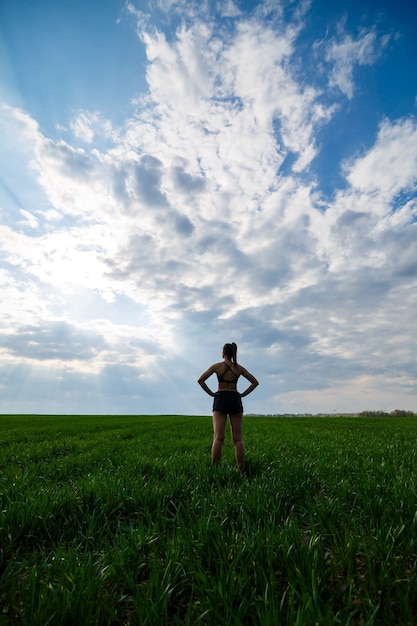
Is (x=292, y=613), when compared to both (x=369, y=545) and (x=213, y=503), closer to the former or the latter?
(x=369, y=545)

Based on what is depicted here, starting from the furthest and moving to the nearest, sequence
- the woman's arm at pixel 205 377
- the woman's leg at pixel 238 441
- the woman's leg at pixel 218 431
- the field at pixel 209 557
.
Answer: the woman's arm at pixel 205 377 < the woman's leg at pixel 218 431 < the woman's leg at pixel 238 441 < the field at pixel 209 557

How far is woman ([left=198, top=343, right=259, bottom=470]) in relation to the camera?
7.75 metres

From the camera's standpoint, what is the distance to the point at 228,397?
25.5ft

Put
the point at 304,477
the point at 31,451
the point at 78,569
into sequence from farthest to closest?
1. the point at 31,451
2. the point at 304,477
3. the point at 78,569

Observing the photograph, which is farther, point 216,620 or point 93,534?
point 93,534

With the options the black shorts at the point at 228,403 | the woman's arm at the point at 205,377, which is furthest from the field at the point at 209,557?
the woman's arm at the point at 205,377

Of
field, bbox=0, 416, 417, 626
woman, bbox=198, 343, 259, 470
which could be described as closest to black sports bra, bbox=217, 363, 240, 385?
woman, bbox=198, 343, 259, 470

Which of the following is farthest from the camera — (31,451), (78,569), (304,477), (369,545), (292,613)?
(31,451)

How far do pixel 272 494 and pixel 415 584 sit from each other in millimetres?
2767

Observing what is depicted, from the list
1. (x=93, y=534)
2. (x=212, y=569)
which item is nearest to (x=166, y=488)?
(x=93, y=534)

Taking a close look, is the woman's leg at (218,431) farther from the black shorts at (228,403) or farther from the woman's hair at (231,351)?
the woman's hair at (231,351)

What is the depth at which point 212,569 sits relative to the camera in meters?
3.37

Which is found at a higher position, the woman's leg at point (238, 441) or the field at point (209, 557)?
the woman's leg at point (238, 441)

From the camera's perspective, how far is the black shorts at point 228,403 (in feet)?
25.4
